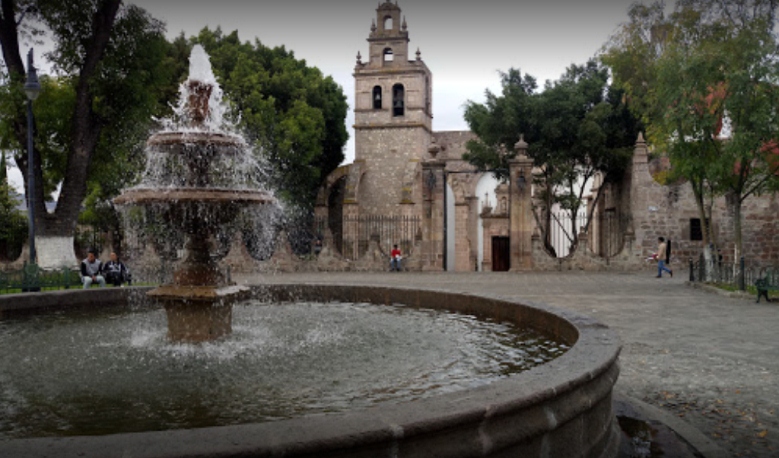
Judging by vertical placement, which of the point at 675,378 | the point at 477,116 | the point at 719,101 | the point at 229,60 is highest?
the point at 229,60

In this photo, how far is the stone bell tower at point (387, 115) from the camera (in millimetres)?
42562

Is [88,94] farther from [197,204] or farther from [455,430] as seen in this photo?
[455,430]

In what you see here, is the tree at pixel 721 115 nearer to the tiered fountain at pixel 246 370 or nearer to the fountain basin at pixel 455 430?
the tiered fountain at pixel 246 370

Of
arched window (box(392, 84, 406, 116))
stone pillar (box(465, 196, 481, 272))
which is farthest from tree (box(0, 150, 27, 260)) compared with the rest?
stone pillar (box(465, 196, 481, 272))

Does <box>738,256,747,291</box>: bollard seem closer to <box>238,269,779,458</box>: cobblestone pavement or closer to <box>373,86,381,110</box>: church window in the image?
<box>238,269,779,458</box>: cobblestone pavement

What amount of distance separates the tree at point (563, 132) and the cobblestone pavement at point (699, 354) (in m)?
13.3

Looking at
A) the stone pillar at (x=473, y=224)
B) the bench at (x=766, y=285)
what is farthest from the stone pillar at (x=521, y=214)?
the stone pillar at (x=473, y=224)

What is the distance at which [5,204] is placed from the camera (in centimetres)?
2784

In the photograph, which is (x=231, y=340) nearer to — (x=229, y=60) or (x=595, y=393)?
(x=595, y=393)

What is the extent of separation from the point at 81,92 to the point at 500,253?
26.1m

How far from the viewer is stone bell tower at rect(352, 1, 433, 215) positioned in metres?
42.6

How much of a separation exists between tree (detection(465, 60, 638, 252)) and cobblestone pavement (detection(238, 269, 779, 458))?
523 inches

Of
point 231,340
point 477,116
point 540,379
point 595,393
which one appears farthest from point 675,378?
point 477,116

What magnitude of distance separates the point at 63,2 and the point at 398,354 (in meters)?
15.5
